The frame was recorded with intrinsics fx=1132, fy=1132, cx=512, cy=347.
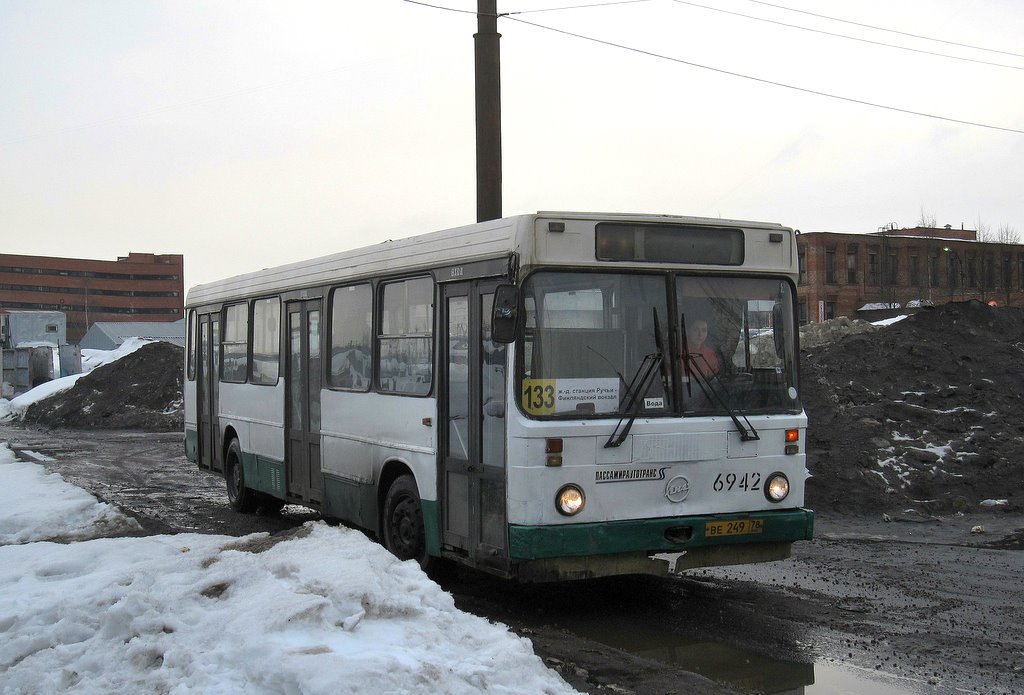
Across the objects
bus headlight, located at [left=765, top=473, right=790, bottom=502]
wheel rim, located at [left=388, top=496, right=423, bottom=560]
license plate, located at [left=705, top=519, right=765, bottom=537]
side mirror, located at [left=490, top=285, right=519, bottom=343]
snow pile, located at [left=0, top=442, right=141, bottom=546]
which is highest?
side mirror, located at [left=490, top=285, right=519, bottom=343]

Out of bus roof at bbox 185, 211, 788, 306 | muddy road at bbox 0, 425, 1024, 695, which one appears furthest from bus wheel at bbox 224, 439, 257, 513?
bus roof at bbox 185, 211, 788, 306

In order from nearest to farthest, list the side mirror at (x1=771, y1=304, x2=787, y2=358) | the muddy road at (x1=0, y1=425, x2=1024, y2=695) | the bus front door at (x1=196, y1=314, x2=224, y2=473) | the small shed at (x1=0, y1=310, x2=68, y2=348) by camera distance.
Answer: the muddy road at (x1=0, y1=425, x2=1024, y2=695), the side mirror at (x1=771, y1=304, x2=787, y2=358), the bus front door at (x1=196, y1=314, x2=224, y2=473), the small shed at (x1=0, y1=310, x2=68, y2=348)

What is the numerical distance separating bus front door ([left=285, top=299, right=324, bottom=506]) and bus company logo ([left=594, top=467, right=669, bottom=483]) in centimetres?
462

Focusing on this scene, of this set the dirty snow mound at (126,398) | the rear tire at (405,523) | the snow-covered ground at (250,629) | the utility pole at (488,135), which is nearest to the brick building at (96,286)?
the dirty snow mound at (126,398)

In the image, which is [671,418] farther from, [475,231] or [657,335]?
[475,231]

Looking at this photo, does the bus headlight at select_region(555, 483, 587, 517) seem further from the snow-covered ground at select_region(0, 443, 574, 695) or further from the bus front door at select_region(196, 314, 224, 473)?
the bus front door at select_region(196, 314, 224, 473)

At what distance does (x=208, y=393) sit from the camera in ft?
53.1

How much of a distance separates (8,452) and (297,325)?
13.4m

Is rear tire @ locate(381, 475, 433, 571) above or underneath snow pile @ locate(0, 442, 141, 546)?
above

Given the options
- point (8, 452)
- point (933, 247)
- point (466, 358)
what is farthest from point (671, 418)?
point (933, 247)

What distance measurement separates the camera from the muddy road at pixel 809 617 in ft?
21.7

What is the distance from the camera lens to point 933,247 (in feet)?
263

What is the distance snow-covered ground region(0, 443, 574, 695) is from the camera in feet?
17.8

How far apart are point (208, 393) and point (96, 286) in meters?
153
